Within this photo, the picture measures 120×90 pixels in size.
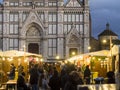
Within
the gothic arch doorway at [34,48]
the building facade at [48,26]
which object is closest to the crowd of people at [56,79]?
the building facade at [48,26]

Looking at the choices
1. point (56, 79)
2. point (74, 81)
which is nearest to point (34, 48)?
point (56, 79)

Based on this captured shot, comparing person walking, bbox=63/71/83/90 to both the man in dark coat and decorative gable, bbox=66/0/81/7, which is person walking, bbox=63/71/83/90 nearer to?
the man in dark coat

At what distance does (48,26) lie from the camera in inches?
2886

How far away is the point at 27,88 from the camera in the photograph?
20000 mm

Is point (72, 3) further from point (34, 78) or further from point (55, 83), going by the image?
point (55, 83)

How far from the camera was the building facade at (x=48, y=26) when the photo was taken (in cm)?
7244

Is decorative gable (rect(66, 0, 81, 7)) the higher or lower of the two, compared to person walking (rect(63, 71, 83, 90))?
higher

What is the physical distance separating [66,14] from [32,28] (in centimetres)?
610

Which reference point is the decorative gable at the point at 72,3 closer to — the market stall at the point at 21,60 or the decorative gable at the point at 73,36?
the decorative gable at the point at 73,36

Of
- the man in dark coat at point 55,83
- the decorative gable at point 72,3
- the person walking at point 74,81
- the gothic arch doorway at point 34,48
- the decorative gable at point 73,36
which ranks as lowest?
the man in dark coat at point 55,83

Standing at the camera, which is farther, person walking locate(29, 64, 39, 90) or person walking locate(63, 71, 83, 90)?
person walking locate(29, 64, 39, 90)

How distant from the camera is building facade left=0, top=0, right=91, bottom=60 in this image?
238 ft

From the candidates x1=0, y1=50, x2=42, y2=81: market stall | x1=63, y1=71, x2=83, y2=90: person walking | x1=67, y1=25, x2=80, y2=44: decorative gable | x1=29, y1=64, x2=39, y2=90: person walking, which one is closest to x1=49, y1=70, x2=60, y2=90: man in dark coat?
x1=29, y1=64, x2=39, y2=90: person walking

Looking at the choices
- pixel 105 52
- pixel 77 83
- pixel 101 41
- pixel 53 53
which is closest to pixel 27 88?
pixel 77 83
